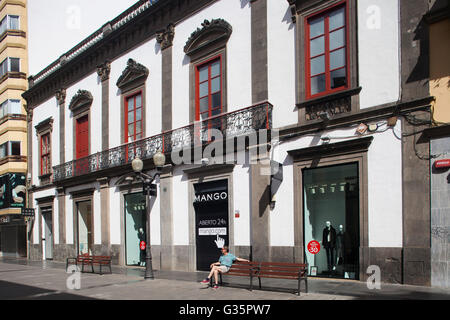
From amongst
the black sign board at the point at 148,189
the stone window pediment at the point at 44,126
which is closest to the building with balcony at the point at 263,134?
the black sign board at the point at 148,189

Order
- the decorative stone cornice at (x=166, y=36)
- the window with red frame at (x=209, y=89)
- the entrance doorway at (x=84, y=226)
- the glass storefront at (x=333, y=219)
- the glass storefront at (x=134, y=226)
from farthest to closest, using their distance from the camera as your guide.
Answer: the entrance doorway at (x=84, y=226) → the glass storefront at (x=134, y=226) → the decorative stone cornice at (x=166, y=36) → the window with red frame at (x=209, y=89) → the glass storefront at (x=333, y=219)

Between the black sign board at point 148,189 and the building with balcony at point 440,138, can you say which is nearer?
the building with balcony at point 440,138

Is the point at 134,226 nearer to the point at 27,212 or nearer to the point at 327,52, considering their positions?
the point at 27,212

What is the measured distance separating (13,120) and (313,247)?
25.1 m

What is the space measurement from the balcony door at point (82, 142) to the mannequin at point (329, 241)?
13547mm

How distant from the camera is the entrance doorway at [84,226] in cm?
2081

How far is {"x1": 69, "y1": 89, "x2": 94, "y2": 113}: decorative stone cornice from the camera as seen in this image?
2108cm

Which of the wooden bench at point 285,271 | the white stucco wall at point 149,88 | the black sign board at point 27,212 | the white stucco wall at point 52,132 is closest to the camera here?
the wooden bench at point 285,271

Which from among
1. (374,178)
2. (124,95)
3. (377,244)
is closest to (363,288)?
(377,244)

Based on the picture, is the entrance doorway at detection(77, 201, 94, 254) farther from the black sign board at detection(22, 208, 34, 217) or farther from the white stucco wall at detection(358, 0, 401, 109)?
the white stucco wall at detection(358, 0, 401, 109)

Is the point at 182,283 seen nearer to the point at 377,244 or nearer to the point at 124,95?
the point at 377,244

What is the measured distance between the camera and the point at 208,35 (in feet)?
49.4

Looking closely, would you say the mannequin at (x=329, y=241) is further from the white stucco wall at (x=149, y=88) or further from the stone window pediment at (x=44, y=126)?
the stone window pediment at (x=44, y=126)
